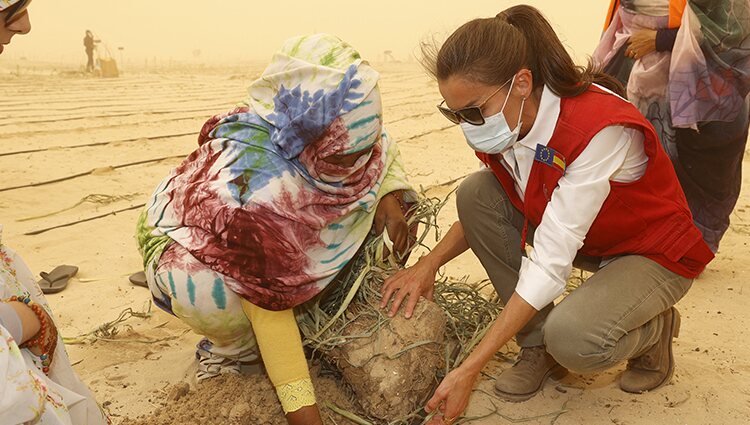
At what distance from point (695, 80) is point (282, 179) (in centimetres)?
201

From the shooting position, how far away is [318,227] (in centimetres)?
233

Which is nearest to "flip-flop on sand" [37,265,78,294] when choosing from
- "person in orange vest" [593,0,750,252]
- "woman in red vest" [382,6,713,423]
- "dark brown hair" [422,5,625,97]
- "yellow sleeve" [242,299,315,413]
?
"yellow sleeve" [242,299,315,413]

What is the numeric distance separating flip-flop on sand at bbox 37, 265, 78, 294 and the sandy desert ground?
44 mm

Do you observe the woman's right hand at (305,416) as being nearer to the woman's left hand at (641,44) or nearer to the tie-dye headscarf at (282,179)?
the tie-dye headscarf at (282,179)

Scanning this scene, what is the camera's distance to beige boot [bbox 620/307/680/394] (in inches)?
99.6

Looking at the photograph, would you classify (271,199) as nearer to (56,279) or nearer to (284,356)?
(284,356)

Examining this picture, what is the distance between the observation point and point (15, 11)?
178 cm

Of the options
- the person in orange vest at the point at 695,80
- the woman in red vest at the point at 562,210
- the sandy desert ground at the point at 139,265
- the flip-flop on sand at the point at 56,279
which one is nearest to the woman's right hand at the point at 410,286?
the woman in red vest at the point at 562,210

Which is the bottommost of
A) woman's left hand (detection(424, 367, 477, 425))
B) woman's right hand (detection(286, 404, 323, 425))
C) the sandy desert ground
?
the sandy desert ground

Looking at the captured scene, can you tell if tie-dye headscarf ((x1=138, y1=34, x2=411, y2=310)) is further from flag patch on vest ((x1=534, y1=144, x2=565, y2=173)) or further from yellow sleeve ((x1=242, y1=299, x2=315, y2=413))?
flag patch on vest ((x1=534, y1=144, x2=565, y2=173))

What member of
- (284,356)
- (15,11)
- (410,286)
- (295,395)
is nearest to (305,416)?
(295,395)

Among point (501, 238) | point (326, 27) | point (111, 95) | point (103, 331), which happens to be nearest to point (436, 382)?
point (501, 238)

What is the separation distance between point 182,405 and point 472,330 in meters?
1.10

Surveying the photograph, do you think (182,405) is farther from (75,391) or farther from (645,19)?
(645,19)
